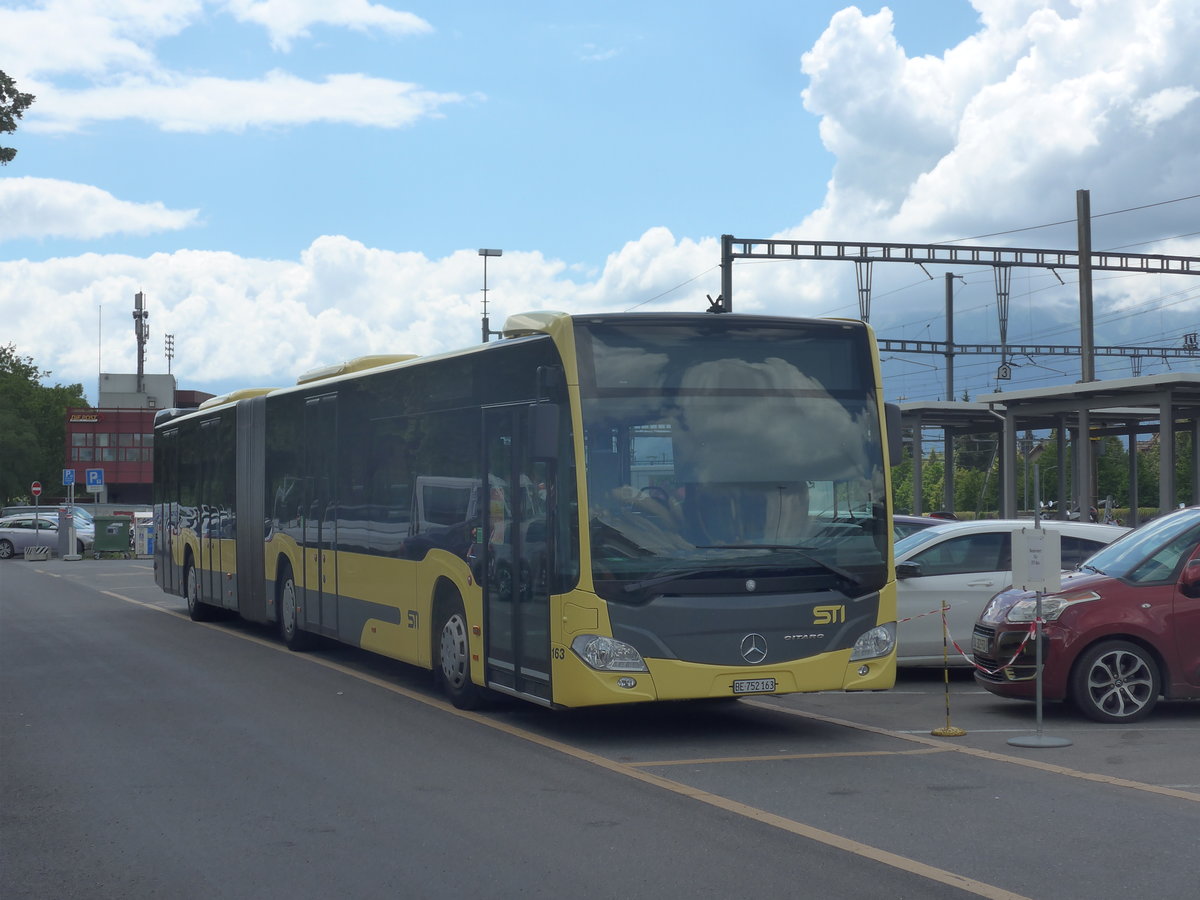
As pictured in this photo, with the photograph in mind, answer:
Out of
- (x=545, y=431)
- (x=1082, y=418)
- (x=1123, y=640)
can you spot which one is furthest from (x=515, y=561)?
(x=1082, y=418)

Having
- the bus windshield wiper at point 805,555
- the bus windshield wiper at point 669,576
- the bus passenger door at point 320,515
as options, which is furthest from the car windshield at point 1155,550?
the bus passenger door at point 320,515

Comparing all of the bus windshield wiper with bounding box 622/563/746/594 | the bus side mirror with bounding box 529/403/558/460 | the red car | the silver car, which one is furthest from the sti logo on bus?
the silver car

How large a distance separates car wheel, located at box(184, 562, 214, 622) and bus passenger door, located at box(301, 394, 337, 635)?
20.3 feet

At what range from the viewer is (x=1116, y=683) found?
1112 centimetres

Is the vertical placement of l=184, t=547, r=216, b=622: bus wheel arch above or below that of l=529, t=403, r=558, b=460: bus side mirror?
below

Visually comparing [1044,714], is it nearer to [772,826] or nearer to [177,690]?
[772,826]

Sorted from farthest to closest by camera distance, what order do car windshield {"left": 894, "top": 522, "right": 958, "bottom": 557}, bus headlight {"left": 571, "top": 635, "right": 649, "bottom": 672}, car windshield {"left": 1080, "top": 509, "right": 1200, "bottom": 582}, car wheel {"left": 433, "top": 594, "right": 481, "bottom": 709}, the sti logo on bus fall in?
1. car windshield {"left": 894, "top": 522, "right": 958, "bottom": 557}
2. car wheel {"left": 433, "top": 594, "right": 481, "bottom": 709}
3. car windshield {"left": 1080, "top": 509, "right": 1200, "bottom": 582}
4. the sti logo on bus
5. bus headlight {"left": 571, "top": 635, "right": 649, "bottom": 672}

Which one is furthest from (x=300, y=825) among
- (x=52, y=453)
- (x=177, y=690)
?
(x=52, y=453)

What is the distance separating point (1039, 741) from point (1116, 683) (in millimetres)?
1407

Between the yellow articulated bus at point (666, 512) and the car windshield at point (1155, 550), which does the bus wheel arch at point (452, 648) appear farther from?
the car windshield at point (1155, 550)

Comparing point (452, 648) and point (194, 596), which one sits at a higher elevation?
point (452, 648)

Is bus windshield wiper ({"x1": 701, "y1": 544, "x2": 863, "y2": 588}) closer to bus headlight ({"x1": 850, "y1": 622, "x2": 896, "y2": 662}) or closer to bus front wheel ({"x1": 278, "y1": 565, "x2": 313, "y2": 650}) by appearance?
bus headlight ({"x1": 850, "y1": 622, "x2": 896, "y2": 662})

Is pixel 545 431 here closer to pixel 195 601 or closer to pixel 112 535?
pixel 195 601

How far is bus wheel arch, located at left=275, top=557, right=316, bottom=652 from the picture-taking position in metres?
17.3
